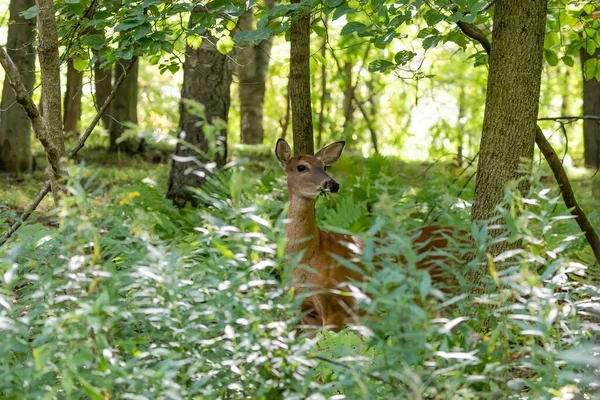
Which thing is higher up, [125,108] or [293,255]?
[125,108]

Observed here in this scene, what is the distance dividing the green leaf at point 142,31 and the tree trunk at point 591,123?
30.4ft

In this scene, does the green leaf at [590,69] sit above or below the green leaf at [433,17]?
below

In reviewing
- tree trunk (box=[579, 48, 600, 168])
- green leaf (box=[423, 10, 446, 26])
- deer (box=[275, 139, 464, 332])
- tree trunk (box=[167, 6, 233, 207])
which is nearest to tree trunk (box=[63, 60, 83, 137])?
tree trunk (box=[167, 6, 233, 207])

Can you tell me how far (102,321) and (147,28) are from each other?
2744 millimetres

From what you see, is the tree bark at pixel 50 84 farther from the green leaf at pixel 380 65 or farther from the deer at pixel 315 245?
the green leaf at pixel 380 65

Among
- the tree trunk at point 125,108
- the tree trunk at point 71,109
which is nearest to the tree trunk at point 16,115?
the tree trunk at point 125,108

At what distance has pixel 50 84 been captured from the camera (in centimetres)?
551

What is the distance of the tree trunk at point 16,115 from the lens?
1145 centimetres

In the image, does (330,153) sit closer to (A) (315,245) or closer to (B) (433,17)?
(A) (315,245)

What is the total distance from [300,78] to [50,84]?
7.40 feet

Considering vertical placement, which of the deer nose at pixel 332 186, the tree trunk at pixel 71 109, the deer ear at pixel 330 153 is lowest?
the deer nose at pixel 332 186

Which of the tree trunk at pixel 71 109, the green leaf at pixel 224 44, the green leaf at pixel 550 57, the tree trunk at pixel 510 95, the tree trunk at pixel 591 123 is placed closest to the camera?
the tree trunk at pixel 510 95

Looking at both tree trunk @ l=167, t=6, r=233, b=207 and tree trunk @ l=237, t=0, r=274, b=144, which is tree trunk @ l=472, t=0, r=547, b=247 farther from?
tree trunk @ l=237, t=0, r=274, b=144

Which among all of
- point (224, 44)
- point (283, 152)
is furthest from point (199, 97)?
point (224, 44)
